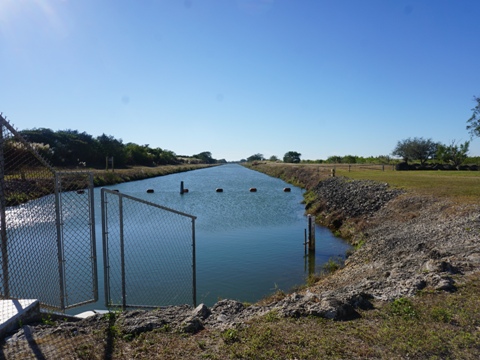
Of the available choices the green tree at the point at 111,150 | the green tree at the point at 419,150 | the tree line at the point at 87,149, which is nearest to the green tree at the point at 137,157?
the tree line at the point at 87,149

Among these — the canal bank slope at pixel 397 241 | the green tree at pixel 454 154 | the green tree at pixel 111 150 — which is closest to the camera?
the canal bank slope at pixel 397 241

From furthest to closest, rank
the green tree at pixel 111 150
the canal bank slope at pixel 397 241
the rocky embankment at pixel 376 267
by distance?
the green tree at pixel 111 150 < the canal bank slope at pixel 397 241 < the rocky embankment at pixel 376 267

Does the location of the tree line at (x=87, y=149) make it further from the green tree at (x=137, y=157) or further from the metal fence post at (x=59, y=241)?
the metal fence post at (x=59, y=241)

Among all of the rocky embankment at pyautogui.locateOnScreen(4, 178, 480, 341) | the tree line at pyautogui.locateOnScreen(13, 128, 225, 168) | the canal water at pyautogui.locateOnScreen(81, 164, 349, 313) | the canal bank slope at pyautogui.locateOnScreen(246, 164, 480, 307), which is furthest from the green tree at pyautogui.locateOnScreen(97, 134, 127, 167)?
the rocky embankment at pyautogui.locateOnScreen(4, 178, 480, 341)

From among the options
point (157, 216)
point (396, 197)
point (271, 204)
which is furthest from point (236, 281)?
point (271, 204)

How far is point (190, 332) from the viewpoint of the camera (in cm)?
533

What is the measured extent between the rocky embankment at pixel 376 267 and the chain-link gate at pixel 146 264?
184 cm

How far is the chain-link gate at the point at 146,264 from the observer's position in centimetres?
736

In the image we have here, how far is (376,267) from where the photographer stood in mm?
10719

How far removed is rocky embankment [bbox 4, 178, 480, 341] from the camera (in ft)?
18.6

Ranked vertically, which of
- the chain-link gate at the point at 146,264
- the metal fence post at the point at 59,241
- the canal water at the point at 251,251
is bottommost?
the canal water at the point at 251,251

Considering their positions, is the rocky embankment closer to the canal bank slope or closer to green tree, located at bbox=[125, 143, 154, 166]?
the canal bank slope

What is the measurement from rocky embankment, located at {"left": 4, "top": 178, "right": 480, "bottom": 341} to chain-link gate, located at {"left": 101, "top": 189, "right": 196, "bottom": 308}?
1.84 metres

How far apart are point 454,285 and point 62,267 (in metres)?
6.99
